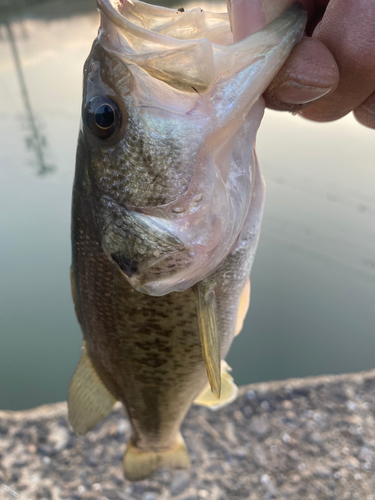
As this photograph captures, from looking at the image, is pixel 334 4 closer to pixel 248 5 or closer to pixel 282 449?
pixel 248 5

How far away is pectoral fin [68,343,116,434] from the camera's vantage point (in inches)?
48.5

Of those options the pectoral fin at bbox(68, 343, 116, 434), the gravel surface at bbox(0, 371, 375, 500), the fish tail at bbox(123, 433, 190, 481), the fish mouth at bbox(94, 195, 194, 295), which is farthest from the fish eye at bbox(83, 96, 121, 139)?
the gravel surface at bbox(0, 371, 375, 500)

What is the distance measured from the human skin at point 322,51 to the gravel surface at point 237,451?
203 cm

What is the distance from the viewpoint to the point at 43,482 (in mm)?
1855

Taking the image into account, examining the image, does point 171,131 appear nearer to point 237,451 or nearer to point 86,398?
point 86,398

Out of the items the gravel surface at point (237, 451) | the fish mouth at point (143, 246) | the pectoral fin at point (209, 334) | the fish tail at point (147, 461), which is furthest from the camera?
the gravel surface at point (237, 451)

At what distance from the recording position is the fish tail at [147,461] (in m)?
1.56

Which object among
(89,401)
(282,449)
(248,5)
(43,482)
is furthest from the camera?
(282,449)

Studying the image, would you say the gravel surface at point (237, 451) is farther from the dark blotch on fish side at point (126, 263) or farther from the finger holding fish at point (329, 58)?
A: the finger holding fish at point (329, 58)

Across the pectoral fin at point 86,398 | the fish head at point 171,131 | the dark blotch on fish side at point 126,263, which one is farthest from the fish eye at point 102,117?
the pectoral fin at point 86,398

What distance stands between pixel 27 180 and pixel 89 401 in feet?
12.7

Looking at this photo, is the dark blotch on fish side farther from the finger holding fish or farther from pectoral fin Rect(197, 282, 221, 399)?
the finger holding fish

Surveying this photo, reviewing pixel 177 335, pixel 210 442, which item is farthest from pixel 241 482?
pixel 177 335

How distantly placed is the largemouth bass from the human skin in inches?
1.3
